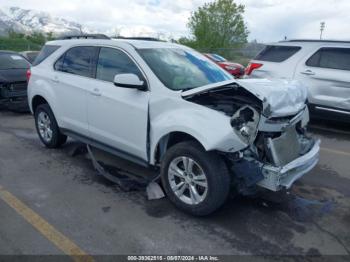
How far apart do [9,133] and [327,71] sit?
20.9 feet

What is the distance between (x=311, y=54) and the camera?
7391 millimetres

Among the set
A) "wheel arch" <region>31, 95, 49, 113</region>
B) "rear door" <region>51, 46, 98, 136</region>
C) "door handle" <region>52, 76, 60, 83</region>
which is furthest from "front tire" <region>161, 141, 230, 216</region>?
"wheel arch" <region>31, 95, 49, 113</region>

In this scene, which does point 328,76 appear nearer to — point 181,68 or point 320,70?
point 320,70

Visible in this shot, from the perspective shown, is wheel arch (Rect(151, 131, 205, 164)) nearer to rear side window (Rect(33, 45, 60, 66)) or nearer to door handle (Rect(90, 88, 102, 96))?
door handle (Rect(90, 88, 102, 96))

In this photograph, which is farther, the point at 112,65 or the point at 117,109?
the point at 112,65

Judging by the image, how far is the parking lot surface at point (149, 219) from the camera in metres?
3.28

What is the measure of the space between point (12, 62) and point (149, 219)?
774 cm

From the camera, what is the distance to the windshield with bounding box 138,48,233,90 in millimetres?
4195

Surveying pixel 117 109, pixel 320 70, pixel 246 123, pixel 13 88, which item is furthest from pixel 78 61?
pixel 320 70

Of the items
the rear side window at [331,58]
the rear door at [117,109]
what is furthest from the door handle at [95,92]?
the rear side window at [331,58]

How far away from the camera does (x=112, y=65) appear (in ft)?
15.2

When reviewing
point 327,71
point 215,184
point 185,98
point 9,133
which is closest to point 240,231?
point 215,184

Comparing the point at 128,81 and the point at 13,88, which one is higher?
the point at 128,81

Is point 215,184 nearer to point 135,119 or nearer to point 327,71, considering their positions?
point 135,119
